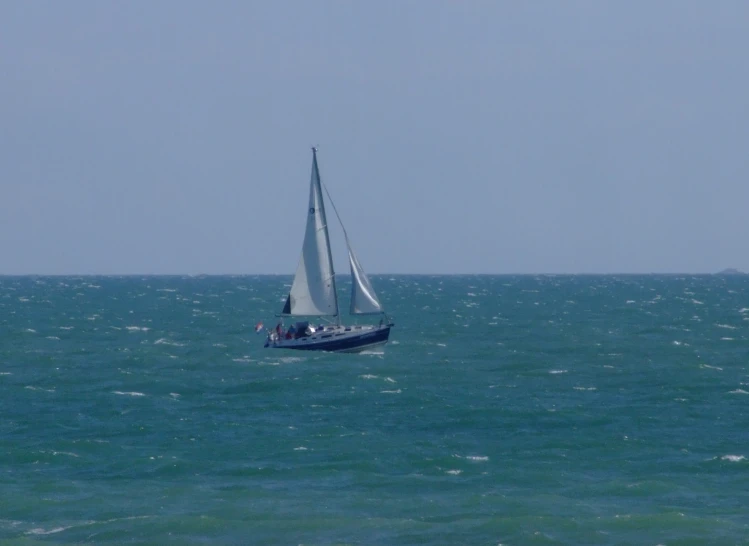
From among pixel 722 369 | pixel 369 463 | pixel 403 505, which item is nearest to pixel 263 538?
pixel 403 505

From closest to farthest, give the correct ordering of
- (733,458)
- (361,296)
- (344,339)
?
(733,458)
(361,296)
(344,339)

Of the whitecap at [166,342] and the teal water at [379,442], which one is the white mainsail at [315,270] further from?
the whitecap at [166,342]

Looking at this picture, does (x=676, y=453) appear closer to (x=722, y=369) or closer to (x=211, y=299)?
(x=722, y=369)

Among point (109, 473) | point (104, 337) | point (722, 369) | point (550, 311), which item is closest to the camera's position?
point (109, 473)

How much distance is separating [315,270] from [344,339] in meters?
4.29

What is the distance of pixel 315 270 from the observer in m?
65.7

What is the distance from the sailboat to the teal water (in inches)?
45.9

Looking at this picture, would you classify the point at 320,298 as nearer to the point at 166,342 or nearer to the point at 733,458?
the point at 166,342

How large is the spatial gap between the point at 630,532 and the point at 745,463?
850 cm

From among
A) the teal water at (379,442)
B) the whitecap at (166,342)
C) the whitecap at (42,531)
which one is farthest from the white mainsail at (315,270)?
the whitecap at (42,531)

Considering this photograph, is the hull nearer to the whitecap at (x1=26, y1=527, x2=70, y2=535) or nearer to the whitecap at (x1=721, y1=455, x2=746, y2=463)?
the whitecap at (x1=721, y1=455, x2=746, y2=463)

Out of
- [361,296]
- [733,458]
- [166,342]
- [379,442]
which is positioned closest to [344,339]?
[361,296]

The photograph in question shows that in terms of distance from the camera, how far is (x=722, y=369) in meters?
56.7

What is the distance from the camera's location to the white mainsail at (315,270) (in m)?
64.8
